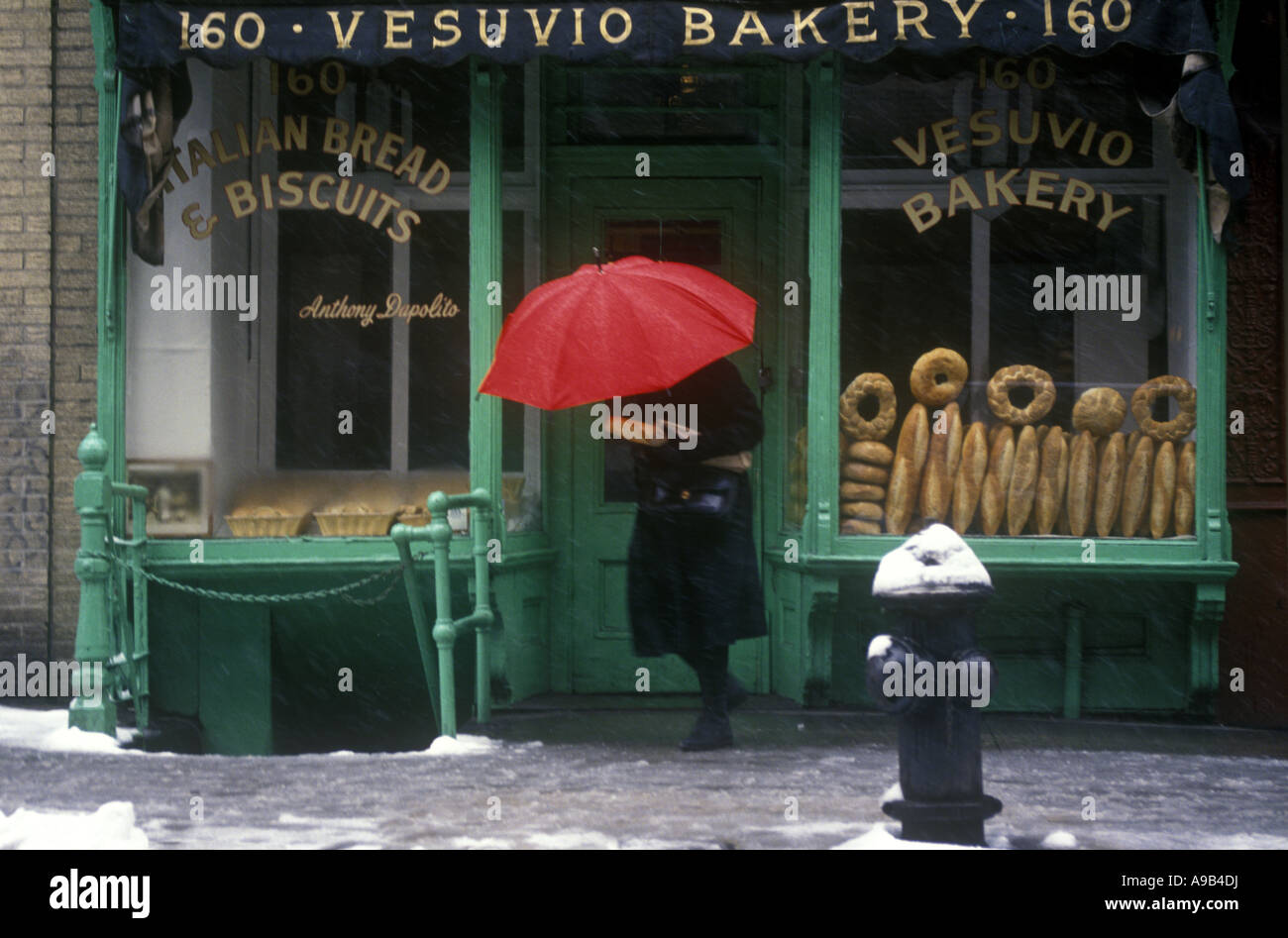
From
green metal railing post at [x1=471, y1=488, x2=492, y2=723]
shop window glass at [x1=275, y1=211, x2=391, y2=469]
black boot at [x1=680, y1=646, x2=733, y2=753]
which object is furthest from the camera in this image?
shop window glass at [x1=275, y1=211, x2=391, y2=469]

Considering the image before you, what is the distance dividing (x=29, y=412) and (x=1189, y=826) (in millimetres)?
6579

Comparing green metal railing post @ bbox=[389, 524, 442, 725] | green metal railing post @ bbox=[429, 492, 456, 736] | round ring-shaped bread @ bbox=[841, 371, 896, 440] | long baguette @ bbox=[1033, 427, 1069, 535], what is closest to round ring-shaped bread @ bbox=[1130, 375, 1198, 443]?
long baguette @ bbox=[1033, 427, 1069, 535]

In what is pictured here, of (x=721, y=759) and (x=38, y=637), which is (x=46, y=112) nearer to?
(x=38, y=637)

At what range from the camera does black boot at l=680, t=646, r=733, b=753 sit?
23.4ft

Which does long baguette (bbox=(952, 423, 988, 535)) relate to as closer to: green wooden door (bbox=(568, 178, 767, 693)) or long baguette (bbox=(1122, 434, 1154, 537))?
long baguette (bbox=(1122, 434, 1154, 537))

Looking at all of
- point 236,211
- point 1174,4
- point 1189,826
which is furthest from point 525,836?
point 1174,4

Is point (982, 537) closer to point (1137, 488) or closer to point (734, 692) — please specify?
point (1137, 488)

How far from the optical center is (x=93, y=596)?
7422mm

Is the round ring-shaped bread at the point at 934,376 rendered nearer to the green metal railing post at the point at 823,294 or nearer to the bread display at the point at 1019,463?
the bread display at the point at 1019,463

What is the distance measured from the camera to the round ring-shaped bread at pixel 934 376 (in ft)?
26.3

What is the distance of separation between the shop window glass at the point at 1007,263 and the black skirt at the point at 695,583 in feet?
3.74

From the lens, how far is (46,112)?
28.2 feet

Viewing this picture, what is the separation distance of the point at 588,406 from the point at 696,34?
2.26 metres

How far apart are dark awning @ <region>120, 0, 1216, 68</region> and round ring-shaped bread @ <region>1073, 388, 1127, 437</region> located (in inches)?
69.6
